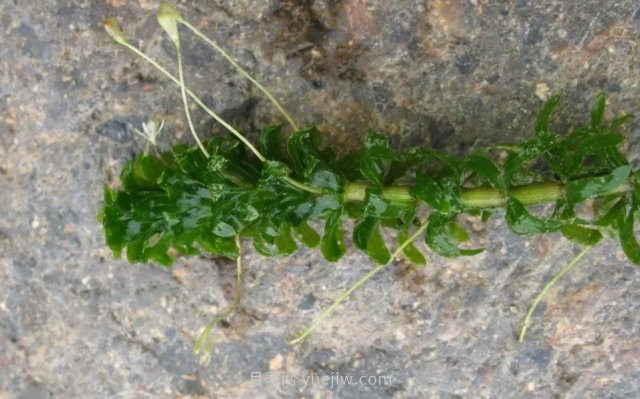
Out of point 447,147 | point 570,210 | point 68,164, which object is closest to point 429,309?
point 447,147

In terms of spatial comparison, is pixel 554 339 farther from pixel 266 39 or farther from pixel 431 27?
pixel 266 39

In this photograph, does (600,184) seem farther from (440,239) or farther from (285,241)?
(285,241)

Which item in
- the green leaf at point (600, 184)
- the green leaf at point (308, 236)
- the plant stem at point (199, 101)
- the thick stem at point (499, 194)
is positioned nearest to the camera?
the green leaf at point (600, 184)

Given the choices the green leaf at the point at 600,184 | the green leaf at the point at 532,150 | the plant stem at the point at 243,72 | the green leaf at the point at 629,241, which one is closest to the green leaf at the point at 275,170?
the plant stem at the point at 243,72

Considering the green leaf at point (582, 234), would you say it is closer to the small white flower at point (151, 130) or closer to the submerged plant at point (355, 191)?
the submerged plant at point (355, 191)

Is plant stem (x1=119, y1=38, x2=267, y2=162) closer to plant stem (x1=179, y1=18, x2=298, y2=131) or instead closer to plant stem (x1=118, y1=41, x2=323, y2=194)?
plant stem (x1=118, y1=41, x2=323, y2=194)

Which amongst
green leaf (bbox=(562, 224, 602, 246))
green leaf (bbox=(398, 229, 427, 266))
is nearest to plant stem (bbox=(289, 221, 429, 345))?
green leaf (bbox=(398, 229, 427, 266))

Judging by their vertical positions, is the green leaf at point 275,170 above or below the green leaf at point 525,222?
above
